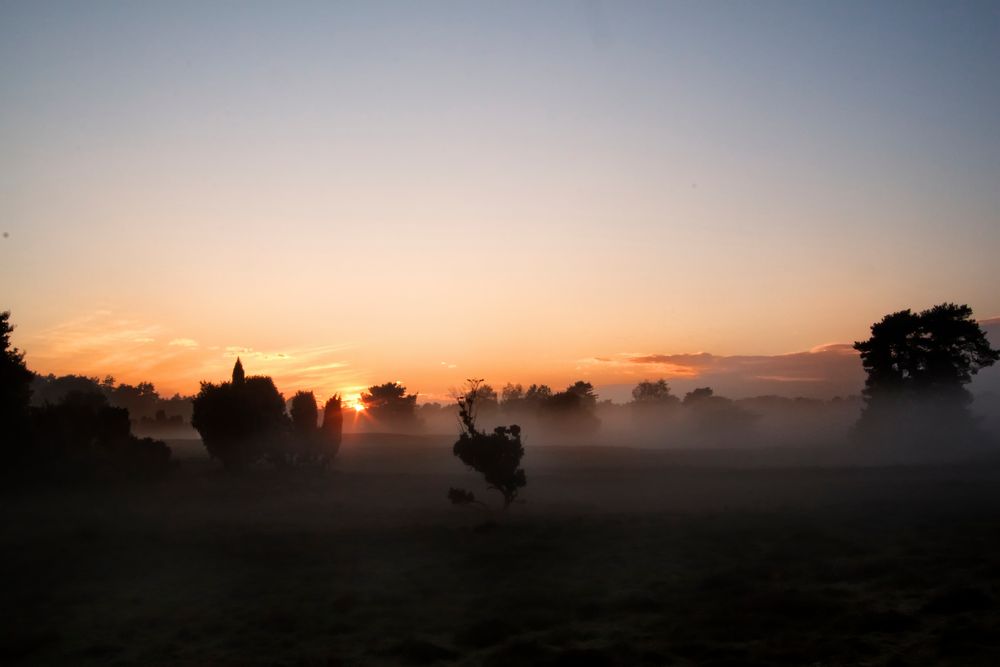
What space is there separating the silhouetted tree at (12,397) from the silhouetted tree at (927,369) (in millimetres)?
83042

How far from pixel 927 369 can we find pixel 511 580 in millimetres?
71014

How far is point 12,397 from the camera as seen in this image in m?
49.8

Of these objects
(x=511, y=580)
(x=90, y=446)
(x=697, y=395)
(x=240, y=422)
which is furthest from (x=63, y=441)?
(x=697, y=395)

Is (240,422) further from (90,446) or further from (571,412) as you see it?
(571,412)

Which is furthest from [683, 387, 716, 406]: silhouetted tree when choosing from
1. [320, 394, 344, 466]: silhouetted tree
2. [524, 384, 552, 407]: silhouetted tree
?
[320, 394, 344, 466]: silhouetted tree

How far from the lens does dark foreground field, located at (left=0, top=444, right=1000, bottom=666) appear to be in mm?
18234

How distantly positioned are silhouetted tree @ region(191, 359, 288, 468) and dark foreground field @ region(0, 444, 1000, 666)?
11.4 metres

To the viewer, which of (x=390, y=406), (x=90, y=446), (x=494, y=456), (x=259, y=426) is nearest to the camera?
(x=494, y=456)

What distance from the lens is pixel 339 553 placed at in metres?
30.1

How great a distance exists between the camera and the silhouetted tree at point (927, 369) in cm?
7750

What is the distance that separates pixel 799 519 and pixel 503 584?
17.4 m

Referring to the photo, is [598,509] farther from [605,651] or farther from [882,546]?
[605,651]

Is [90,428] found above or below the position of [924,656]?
above

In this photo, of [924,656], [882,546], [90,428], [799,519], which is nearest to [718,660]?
[924,656]
